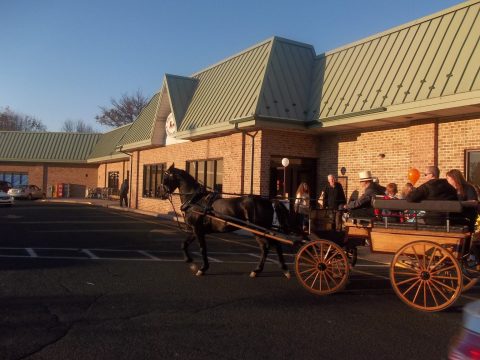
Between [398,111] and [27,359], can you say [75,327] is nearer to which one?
[27,359]

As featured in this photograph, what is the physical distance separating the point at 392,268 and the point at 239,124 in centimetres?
1002

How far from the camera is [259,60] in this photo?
17.3 meters

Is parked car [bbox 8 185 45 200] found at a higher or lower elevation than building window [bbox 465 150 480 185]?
A: lower

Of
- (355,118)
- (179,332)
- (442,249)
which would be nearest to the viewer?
(179,332)

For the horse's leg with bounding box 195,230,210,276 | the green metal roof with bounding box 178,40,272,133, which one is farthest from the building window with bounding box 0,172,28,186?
the horse's leg with bounding box 195,230,210,276

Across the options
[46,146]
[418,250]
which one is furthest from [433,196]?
[46,146]

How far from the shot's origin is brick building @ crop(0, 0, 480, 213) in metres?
11.9

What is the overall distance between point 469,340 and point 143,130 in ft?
81.0

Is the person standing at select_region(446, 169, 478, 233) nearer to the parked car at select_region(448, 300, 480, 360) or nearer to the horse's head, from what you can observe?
the parked car at select_region(448, 300, 480, 360)

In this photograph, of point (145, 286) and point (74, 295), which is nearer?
point (74, 295)

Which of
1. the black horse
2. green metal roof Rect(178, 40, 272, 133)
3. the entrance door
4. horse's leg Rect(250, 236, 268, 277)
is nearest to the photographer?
horse's leg Rect(250, 236, 268, 277)

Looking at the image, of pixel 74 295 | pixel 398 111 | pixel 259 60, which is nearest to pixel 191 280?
pixel 74 295

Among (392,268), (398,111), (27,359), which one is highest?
(398,111)

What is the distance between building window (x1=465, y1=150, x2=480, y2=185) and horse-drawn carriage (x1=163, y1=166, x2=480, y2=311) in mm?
3394
